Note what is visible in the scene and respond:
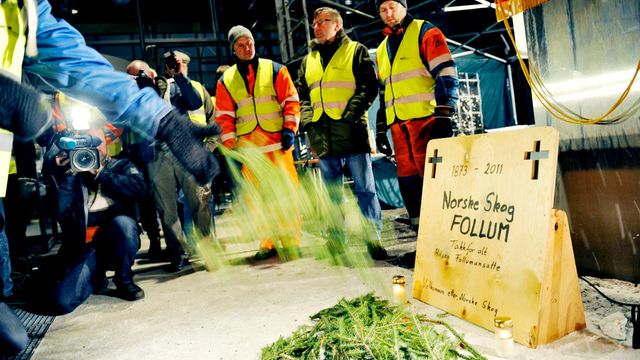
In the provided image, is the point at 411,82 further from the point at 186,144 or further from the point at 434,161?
the point at 186,144

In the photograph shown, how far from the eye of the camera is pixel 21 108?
137 centimetres

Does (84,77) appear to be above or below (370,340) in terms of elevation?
above

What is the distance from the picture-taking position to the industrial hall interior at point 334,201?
1.94 metres

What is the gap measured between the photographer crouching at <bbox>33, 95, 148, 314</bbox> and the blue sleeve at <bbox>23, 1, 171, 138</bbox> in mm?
1378

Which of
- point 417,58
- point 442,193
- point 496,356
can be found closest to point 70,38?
point 442,193

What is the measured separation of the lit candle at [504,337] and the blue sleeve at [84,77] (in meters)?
1.83

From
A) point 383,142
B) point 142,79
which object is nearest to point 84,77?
point 142,79

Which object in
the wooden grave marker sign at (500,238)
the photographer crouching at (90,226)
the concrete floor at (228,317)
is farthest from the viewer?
the photographer crouching at (90,226)

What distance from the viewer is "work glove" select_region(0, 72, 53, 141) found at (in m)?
1.34

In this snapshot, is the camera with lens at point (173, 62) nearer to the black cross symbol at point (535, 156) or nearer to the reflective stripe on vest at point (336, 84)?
the reflective stripe on vest at point (336, 84)

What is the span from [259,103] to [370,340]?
318cm

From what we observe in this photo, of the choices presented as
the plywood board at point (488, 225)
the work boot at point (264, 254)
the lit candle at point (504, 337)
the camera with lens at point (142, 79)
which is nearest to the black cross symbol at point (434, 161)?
the plywood board at point (488, 225)

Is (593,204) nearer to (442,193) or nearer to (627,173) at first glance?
(627,173)

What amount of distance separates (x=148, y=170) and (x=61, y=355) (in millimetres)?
2395
